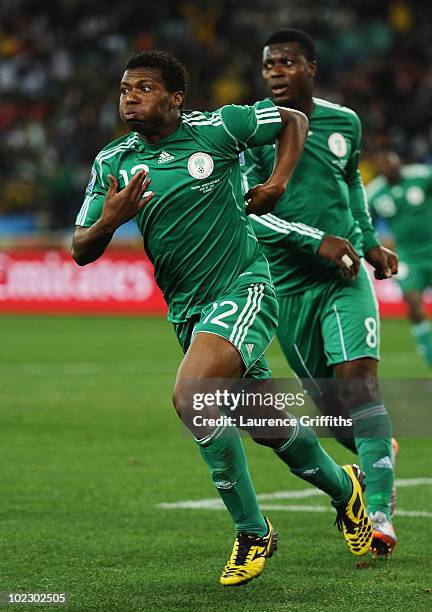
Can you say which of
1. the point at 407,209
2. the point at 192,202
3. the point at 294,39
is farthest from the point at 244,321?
the point at 407,209

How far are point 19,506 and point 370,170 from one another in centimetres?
1820

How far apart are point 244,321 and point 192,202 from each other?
0.55 meters

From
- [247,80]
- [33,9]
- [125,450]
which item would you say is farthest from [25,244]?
[125,450]

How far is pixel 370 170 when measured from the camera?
24312mm

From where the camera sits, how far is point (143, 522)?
656 centimetres

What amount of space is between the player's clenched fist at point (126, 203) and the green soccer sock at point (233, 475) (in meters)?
0.92

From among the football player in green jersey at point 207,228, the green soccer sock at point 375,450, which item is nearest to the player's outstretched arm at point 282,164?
the football player in green jersey at point 207,228

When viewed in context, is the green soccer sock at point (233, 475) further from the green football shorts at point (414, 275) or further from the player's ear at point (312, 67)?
the green football shorts at point (414, 275)

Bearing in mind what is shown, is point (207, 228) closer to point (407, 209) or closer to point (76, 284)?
point (407, 209)

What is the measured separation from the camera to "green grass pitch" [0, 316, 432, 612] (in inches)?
197

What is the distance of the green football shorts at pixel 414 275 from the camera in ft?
45.2

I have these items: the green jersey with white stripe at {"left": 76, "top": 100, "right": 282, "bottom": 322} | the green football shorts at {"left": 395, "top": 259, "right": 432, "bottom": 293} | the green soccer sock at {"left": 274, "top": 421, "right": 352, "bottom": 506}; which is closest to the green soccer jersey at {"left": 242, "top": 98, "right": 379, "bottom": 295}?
the green jersey with white stripe at {"left": 76, "top": 100, "right": 282, "bottom": 322}

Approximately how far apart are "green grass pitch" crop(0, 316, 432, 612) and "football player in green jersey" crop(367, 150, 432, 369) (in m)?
3.13

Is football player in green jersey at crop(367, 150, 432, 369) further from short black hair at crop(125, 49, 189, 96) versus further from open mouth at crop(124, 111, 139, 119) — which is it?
open mouth at crop(124, 111, 139, 119)
